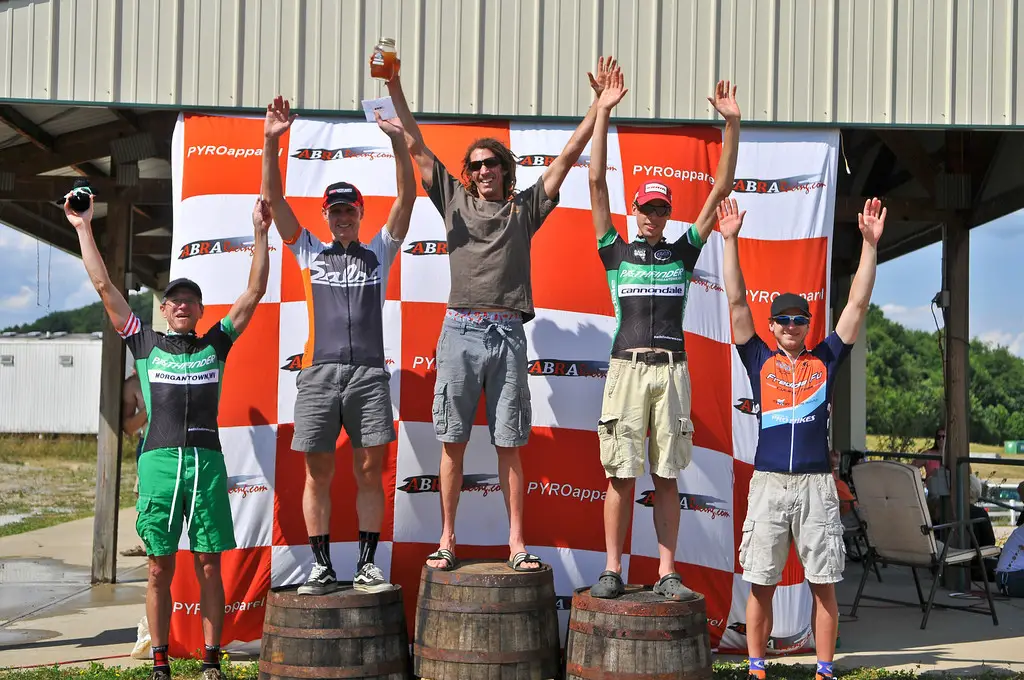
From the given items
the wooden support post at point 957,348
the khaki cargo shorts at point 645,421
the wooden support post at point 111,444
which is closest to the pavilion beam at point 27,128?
the wooden support post at point 111,444

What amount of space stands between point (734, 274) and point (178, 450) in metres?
2.64

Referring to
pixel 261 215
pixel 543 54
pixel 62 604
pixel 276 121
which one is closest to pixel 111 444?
pixel 62 604

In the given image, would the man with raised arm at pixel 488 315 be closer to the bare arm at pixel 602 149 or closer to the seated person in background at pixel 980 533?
the bare arm at pixel 602 149

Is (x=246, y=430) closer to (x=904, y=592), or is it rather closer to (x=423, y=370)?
(x=423, y=370)

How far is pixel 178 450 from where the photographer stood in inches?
177

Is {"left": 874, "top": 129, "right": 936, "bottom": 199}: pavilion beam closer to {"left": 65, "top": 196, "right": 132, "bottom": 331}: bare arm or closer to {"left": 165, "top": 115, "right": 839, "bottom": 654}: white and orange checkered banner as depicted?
{"left": 165, "top": 115, "right": 839, "bottom": 654}: white and orange checkered banner

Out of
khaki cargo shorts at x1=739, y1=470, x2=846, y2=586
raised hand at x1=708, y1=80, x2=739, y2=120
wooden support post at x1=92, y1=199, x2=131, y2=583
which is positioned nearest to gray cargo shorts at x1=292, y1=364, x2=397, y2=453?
khaki cargo shorts at x1=739, y1=470, x2=846, y2=586

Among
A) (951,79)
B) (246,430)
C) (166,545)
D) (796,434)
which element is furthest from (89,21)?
(951,79)

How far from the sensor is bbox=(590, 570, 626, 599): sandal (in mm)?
4258

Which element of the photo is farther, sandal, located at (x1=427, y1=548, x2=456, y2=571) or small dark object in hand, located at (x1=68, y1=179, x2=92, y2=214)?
small dark object in hand, located at (x1=68, y1=179, x2=92, y2=214)

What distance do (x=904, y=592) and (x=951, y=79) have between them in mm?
3956

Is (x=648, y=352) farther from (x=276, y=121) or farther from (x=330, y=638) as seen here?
(x=276, y=121)

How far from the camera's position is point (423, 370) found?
540 cm

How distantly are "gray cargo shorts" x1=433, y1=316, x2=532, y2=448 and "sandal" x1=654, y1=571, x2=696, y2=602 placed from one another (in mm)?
872
